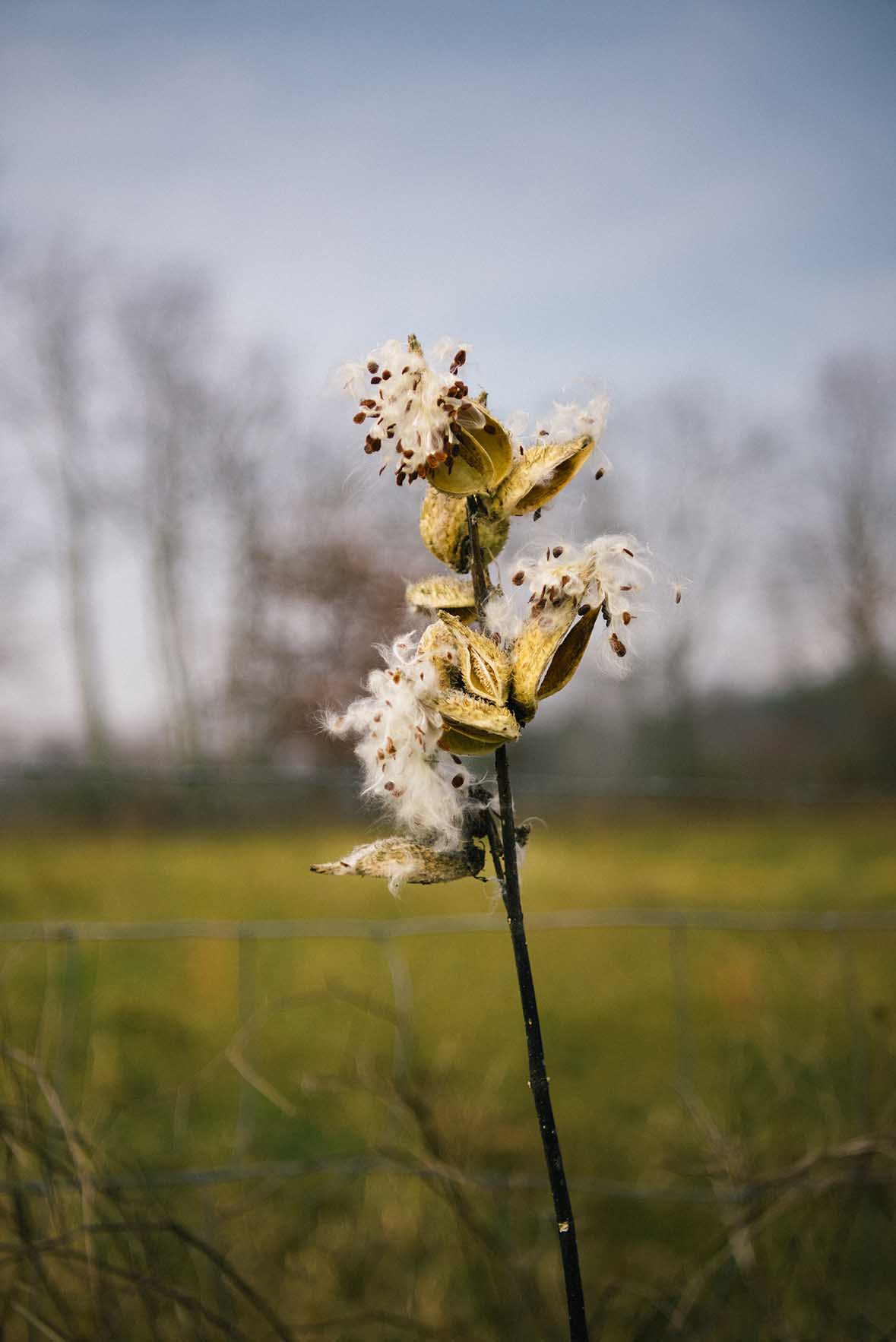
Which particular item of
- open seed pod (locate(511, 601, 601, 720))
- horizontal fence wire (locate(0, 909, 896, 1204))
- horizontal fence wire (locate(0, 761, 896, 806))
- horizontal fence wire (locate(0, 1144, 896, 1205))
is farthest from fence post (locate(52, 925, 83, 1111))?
horizontal fence wire (locate(0, 761, 896, 806))

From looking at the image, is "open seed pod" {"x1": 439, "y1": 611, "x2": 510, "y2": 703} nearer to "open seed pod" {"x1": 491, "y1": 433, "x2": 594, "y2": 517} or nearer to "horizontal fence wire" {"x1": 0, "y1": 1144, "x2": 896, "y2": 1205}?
"open seed pod" {"x1": 491, "y1": 433, "x2": 594, "y2": 517}

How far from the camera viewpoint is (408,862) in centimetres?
50

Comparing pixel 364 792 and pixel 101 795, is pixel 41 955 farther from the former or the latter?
pixel 364 792

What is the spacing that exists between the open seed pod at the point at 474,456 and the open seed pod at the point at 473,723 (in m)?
0.11

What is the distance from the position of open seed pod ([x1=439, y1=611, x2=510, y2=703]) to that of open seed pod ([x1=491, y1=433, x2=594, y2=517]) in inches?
2.9

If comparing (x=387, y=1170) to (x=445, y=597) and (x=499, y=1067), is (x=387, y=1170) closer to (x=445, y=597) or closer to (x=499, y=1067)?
(x=445, y=597)

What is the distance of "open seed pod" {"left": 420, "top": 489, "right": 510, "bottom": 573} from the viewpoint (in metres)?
0.54

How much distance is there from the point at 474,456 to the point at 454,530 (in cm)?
5

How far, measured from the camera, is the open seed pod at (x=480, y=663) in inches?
19.3

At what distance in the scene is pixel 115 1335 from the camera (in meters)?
0.88

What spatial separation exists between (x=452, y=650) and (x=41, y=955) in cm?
423

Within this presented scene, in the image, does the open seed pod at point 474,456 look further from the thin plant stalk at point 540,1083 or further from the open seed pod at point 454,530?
the thin plant stalk at point 540,1083

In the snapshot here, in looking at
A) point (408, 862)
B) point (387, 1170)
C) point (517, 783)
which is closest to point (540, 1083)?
point (408, 862)

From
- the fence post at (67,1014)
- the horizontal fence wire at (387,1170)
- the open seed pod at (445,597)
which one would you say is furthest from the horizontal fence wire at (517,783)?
the open seed pod at (445,597)
